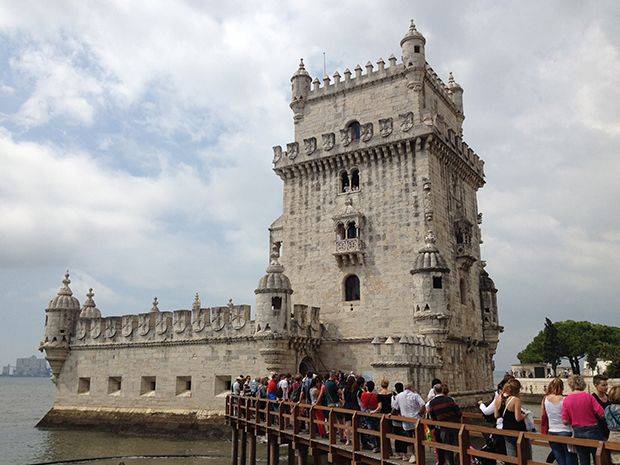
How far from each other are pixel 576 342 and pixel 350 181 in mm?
51491

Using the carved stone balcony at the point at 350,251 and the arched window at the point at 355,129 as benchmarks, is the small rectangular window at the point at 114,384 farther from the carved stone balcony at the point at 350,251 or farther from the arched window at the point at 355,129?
the arched window at the point at 355,129

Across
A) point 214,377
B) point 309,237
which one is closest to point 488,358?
point 309,237

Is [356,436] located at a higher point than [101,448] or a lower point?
higher

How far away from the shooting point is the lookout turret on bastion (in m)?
28.4

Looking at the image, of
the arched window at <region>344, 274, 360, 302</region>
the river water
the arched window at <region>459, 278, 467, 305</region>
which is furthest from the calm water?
the arched window at <region>459, 278, 467, 305</region>

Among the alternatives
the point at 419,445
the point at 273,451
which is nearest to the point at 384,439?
the point at 419,445

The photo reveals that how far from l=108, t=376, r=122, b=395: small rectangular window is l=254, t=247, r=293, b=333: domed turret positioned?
11.6 m

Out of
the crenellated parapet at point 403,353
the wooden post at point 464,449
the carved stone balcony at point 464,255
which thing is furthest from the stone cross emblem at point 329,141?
the wooden post at point 464,449

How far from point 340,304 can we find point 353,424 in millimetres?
17537

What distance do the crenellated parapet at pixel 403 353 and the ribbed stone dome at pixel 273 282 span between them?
5629 mm

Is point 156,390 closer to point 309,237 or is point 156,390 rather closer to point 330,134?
point 309,237

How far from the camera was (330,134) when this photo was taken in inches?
1304

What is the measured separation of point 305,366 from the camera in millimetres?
29922

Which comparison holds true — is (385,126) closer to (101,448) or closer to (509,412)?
(101,448)
